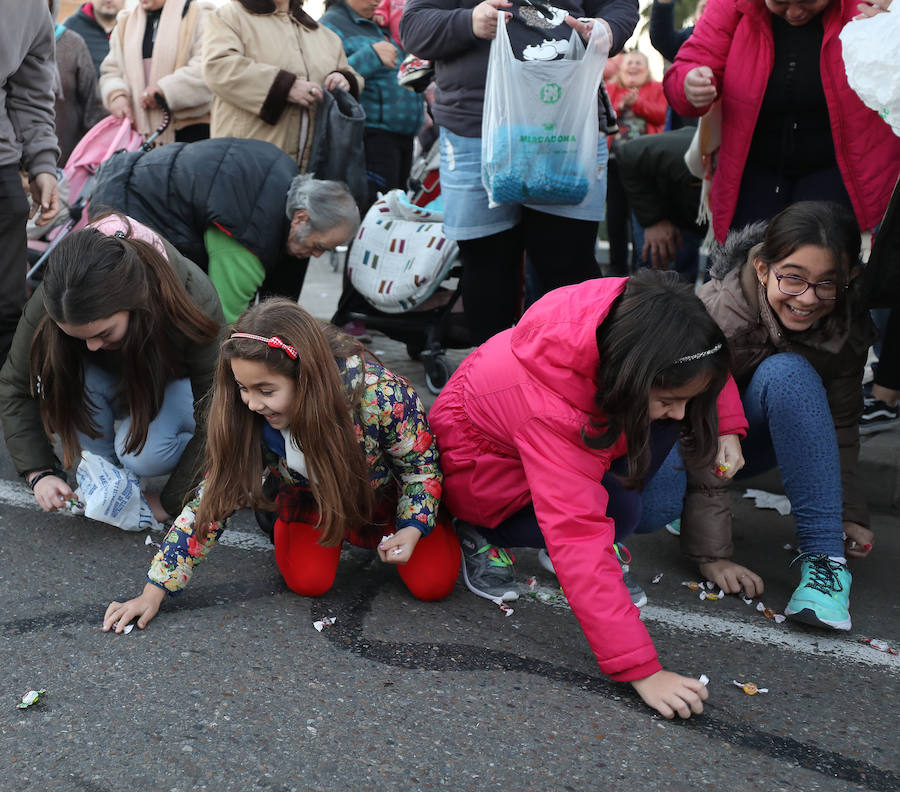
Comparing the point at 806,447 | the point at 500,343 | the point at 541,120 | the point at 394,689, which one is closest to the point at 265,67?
the point at 541,120

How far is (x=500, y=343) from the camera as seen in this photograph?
2.37 metres

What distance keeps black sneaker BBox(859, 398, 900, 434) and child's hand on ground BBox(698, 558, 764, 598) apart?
113 cm

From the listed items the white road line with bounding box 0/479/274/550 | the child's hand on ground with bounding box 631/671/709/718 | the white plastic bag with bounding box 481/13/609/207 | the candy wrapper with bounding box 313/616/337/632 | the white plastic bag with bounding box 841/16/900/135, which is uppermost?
the white plastic bag with bounding box 841/16/900/135

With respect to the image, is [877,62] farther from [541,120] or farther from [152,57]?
[152,57]

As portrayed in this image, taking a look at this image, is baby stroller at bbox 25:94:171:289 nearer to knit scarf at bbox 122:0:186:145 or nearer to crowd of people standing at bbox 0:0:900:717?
knit scarf at bbox 122:0:186:145

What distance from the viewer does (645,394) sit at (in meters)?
1.96

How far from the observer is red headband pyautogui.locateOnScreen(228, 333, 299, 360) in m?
2.10

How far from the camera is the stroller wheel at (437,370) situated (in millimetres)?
4203

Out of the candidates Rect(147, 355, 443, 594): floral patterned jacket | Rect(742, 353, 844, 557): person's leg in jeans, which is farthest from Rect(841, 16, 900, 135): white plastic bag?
Rect(147, 355, 443, 594): floral patterned jacket

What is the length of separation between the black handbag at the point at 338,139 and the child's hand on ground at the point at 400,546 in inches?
85.1

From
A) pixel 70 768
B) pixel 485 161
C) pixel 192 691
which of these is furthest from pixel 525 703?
pixel 485 161

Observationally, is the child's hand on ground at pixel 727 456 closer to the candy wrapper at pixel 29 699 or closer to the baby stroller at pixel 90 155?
the candy wrapper at pixel 29 699

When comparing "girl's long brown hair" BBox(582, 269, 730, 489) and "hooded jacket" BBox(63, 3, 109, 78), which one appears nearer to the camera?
"girl's long brown hair" BBox(582, 269, 730, 489)

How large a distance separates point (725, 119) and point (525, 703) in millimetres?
1925
